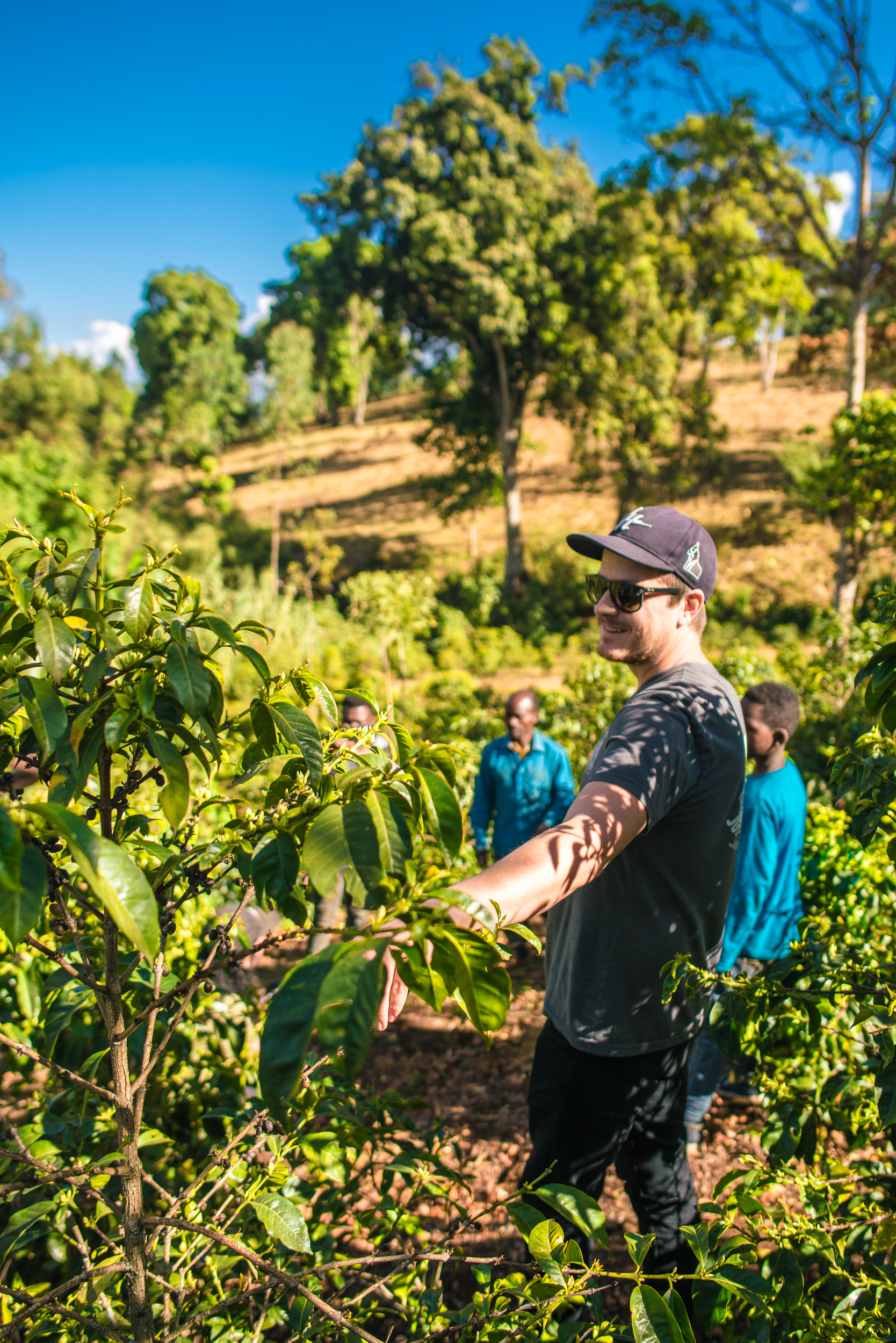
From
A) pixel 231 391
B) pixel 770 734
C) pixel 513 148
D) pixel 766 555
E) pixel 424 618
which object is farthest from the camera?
pixel 231 391

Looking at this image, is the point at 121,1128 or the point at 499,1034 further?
the point at 499,1034

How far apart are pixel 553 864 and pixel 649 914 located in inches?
26.9

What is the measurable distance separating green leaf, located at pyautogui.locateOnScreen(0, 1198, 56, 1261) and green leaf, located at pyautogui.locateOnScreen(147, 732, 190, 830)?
0.76m

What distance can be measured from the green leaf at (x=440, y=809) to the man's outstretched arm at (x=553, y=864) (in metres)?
0.09

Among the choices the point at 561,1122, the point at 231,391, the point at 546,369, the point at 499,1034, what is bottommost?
the point at 499,1034

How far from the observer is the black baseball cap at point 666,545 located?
5.72ft

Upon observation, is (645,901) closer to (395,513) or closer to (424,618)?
(424,618)

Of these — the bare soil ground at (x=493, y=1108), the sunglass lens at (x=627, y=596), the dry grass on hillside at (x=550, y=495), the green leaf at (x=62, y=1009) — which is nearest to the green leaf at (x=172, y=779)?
the green leaf at (x=62, y=1009)

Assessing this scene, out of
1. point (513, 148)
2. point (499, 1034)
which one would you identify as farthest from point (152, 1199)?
point (513, 148)

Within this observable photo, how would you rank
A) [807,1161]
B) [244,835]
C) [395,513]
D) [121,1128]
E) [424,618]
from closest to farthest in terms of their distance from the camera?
1. [244,835]
2. [121,1128]
3. [807,1161]
4. [424,618]
5. [395,513]

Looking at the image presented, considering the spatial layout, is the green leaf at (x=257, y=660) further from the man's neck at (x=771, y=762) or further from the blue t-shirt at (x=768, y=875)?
the man's neck at (x=771, y=762)

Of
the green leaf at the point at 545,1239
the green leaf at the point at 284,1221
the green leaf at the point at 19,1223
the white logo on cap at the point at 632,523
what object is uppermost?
the white logo on cap at the point at 632,523

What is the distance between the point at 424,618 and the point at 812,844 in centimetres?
920

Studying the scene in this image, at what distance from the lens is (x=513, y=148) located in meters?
15.7
